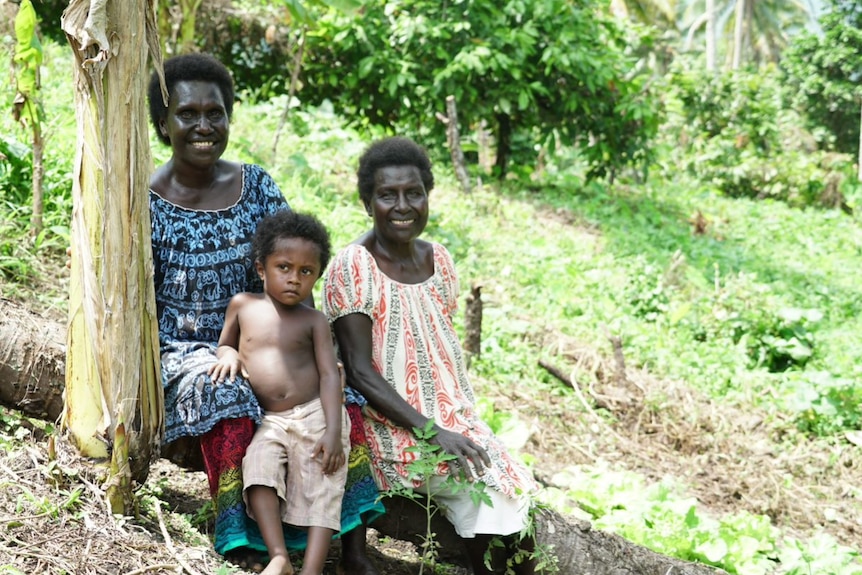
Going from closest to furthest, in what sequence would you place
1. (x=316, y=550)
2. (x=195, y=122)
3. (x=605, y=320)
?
(x=316, y=550)
(x=195, y=122)
(x=605, y=320)

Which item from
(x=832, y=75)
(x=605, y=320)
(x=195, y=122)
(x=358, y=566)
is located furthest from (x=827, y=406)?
(x=832, y=75)

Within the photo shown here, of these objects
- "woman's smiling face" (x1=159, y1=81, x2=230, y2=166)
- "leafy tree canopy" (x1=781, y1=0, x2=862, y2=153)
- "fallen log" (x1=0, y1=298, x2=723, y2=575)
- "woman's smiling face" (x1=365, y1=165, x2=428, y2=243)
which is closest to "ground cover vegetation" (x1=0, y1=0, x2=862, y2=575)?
"fallen log" (x1=0, y1=298, x2=723, y2=575)

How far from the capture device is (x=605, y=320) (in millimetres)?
7430

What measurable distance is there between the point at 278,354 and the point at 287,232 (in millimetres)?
396

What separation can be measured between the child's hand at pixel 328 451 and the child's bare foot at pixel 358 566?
37cm

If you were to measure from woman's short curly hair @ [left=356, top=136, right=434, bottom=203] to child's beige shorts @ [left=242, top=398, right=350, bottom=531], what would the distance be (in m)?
0.92

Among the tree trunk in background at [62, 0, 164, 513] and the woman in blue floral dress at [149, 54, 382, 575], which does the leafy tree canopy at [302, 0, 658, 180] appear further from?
the tree trunk in background at [62, 0, 164, 513]

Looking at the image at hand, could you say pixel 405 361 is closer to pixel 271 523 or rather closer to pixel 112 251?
pixel 271 523

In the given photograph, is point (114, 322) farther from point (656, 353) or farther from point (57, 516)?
point (656, 353)

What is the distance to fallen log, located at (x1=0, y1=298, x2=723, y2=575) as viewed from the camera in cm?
316

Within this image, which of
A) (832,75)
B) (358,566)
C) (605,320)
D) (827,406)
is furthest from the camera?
(832,75)

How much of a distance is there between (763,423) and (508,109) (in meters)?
4.91

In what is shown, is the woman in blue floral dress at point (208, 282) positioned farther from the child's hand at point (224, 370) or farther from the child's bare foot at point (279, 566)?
the child's bare foot at point (279, 566)

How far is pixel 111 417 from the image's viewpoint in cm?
283
